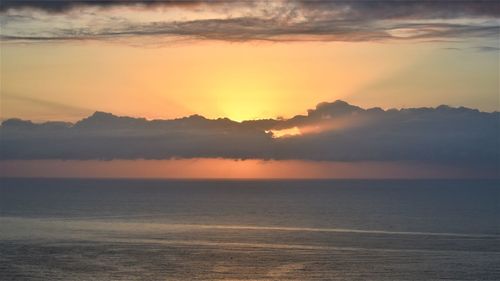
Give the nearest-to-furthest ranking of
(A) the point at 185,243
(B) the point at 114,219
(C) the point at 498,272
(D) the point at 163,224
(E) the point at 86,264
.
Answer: (C) the point at 498,272 < (E) the point at 86,264 < (A) the point at 185,243 < (D) the point at 163,224 < (B) the point at 114,219

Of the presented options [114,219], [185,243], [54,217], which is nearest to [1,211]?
[54,217]

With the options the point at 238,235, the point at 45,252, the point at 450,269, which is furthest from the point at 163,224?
the point at 450,269

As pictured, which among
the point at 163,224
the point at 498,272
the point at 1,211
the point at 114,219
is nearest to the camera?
the point at 498,272

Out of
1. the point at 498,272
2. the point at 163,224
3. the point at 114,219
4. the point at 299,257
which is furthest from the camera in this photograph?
the point at 114,219

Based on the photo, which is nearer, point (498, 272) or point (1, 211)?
point (498, 272)

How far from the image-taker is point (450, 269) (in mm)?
82312

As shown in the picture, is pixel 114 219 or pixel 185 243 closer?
pixel 185 243

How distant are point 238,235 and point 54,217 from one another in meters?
54.8

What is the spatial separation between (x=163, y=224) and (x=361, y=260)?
62.3 metres

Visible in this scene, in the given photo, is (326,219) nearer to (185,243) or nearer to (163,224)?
(163,224)

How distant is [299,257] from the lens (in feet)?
302

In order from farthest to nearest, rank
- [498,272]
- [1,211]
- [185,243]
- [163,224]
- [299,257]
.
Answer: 1. [1,211]
2. [163,224]
3. [185,243]
4. [299,257]
5. [498,272]

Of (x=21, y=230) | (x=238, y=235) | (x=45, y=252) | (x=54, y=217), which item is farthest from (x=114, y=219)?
(x=45, y=252)

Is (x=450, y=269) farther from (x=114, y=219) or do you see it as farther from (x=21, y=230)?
(x=114, y=219)
